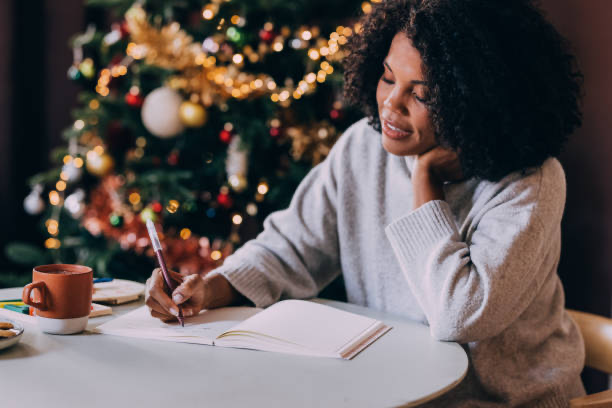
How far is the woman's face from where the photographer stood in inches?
42.2

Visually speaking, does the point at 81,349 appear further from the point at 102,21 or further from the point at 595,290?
the point at 102,21

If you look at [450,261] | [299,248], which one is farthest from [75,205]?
[450,261]

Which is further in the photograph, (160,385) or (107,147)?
(107,147)

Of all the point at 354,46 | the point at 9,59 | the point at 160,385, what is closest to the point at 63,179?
the point at 9,59

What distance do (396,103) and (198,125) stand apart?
1.15m

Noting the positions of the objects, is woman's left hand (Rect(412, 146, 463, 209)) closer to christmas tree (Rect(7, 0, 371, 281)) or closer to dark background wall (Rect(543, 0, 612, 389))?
dark background wall (Rect(543, 0, 612, 389))

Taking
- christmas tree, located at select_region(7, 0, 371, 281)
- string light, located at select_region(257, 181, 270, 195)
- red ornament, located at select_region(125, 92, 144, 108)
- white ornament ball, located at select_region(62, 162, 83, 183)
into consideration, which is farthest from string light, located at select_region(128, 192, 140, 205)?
string light, located at select_region(257, 181, 270, 195)

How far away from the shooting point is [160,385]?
693mm

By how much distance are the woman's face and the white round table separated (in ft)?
1.29

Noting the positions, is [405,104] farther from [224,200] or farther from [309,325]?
[224,200]

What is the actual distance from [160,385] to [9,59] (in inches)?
107

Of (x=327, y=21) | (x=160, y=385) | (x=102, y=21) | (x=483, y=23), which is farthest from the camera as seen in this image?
(x=102, y=21)

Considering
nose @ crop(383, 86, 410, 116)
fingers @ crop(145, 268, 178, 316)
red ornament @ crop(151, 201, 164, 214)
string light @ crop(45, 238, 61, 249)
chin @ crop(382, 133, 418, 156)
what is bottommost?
string light @ crop(45, 238, 61, 249)

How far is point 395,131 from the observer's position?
110 cm
